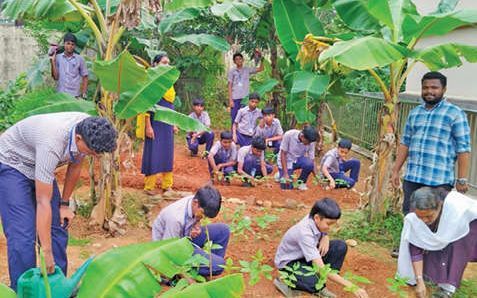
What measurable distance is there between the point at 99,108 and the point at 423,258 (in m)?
2.92

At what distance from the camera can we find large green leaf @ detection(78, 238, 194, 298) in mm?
1958

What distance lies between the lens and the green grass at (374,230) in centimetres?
457

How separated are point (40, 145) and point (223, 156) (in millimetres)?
4167

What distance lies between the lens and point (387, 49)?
3736mm

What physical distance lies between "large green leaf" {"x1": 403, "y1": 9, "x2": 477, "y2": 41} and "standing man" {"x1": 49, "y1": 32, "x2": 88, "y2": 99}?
4024 millimetres

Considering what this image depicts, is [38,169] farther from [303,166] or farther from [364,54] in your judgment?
[303,166]

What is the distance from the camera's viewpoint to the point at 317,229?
11.1 ft

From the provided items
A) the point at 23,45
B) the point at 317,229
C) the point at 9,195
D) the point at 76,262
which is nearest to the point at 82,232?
the point at 76,262

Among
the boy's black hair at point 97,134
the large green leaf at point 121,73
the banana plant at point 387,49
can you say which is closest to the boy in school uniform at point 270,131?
the banana plant at point 387,49

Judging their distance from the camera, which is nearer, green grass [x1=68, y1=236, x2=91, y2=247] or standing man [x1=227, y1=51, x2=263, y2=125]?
green grass [x1=68, y1=236, x2=91, y2=247]

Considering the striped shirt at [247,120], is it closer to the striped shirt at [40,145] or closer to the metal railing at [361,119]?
the metal railing at [361,119]

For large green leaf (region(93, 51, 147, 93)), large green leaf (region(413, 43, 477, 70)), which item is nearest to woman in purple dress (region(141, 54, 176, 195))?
large green leaf (region(93, 51, 147, 93))

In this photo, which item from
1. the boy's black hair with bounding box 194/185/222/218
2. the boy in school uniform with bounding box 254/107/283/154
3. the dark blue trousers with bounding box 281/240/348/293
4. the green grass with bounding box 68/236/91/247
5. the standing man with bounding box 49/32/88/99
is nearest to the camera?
the boy's black hair with bounding box 194/185/222/218

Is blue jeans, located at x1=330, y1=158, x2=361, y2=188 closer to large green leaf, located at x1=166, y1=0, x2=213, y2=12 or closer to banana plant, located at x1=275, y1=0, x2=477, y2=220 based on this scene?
banana plant, located at x1=275, y1=0, x2=477, y2=220
